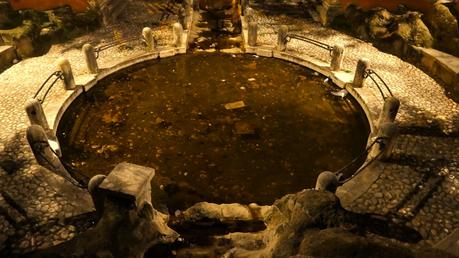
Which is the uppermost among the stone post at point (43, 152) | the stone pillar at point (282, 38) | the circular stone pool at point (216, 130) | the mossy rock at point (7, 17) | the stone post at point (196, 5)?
the mossy rock at point (7, 17)

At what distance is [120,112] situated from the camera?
1099 cm

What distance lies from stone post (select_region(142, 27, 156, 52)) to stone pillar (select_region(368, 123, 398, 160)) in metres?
9.70

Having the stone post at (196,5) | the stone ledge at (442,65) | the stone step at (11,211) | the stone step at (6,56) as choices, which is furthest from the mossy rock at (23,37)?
the stone ledge at (442,65)

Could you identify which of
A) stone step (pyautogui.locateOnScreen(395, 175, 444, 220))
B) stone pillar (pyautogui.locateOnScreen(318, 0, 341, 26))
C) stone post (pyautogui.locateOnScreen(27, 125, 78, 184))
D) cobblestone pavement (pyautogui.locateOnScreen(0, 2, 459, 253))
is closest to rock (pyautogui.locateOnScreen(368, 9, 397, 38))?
cobblestone pavement (pyautogui.locateOnScreen(0, 2, 459, 253))

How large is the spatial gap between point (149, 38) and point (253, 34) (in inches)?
172

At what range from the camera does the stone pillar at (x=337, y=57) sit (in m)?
12.3

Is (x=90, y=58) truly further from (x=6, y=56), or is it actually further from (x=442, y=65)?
(x=442, y=65)

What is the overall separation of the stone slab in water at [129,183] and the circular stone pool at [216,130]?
268 centimetres

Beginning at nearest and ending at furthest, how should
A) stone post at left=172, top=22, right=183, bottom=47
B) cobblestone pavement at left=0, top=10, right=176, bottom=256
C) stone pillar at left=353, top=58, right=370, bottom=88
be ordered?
1. cobblestone pavement at left=0, top=10, right=176, bottom=256
2. stone pillar at left=353, top=58, right=370, bottom=88
3. stone post at left=172, top=22, right=183, bottom=47

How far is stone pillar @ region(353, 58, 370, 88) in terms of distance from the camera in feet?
36.6

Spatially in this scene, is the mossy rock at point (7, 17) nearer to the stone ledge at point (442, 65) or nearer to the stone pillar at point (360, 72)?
the stone pillar at point (360, 72)

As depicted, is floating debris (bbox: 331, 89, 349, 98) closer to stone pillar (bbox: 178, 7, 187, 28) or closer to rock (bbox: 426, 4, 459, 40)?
rock (bbox: 426, 4, 459, 40)

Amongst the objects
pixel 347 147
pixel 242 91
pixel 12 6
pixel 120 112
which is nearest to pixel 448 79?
pixel 347 147

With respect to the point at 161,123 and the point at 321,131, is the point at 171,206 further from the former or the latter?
the point at 321,131
